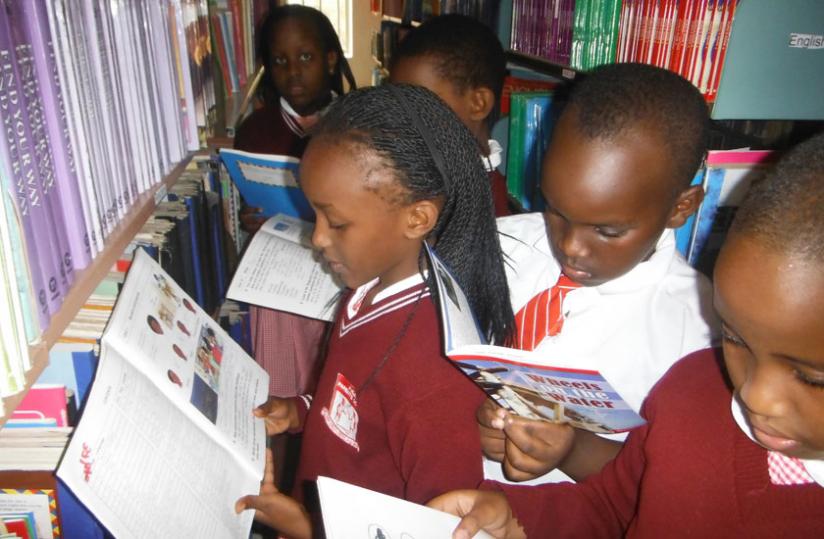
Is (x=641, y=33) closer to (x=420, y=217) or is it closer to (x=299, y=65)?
(x=420, y=217)

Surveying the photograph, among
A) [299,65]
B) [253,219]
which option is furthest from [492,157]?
[299,65]

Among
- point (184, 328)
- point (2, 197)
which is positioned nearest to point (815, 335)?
point (2, 197)

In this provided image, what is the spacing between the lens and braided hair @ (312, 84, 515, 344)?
0.85m

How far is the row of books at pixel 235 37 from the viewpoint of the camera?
5.99 ft

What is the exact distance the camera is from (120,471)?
2.16 feet

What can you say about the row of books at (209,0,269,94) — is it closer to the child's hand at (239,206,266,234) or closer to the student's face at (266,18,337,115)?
the student's face at (266,18,337,115)

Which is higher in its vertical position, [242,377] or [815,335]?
[815,335]

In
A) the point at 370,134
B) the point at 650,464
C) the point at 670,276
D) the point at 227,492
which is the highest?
the point at 370,134

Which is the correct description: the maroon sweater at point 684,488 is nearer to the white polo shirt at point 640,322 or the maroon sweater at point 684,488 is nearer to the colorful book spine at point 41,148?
the white polo shirt at point 640,322

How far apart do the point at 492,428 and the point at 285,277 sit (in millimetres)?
779

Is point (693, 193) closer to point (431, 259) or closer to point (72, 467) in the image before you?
point (431, 259)

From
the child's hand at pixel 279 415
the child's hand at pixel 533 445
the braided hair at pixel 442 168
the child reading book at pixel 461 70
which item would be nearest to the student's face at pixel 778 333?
the child's hand at pixel 533 445

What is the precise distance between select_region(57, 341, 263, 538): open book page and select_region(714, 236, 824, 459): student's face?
672 millimetres

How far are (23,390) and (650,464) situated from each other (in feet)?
2.36
